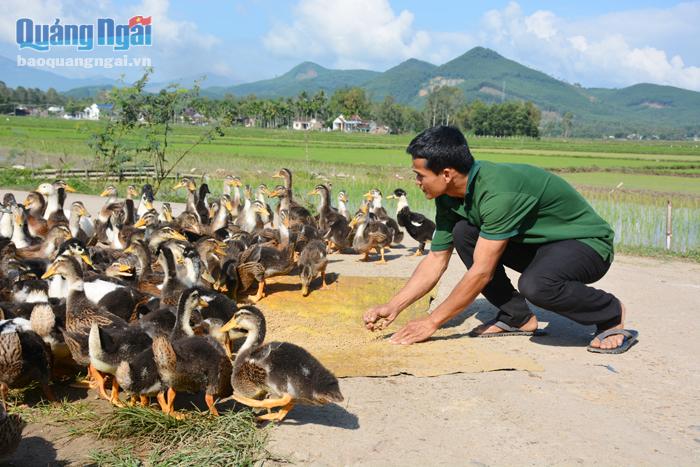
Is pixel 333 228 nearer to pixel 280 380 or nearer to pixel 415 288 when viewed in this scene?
pixel 415 288

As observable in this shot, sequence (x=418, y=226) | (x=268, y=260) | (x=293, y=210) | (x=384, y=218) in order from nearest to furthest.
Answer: (x=268, y=260) → (x=418, y=226) → (x=293, y=210) → (x=384, y=218)

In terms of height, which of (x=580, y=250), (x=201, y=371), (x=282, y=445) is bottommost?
(x=282, y=445)

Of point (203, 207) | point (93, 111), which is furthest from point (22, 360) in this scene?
point (93, 111)

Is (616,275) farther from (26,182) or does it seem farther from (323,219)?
(26,182)

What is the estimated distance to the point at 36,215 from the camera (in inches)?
437

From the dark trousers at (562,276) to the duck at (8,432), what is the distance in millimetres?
3936

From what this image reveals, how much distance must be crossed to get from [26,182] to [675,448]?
63.3ft

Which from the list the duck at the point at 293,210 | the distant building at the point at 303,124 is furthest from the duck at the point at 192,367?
the distant building at the point at 303,124

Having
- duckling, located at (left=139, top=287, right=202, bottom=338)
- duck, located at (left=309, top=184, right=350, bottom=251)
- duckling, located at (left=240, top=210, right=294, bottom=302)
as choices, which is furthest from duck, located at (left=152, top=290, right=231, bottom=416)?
duck, located at (left=309, top=184, right=350, bottom=251)

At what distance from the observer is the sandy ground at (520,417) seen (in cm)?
407

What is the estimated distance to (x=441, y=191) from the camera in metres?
5.45

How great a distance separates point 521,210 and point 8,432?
13.0 ft

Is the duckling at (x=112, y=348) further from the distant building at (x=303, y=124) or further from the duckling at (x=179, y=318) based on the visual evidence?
the distant building at (x=303, y=124)

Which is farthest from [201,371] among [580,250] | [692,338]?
[692,338]
